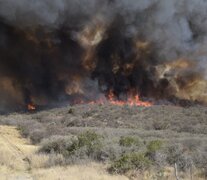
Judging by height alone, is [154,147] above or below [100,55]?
below

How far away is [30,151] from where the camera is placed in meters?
23.4

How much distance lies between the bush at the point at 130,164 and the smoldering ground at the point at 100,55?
38.0m

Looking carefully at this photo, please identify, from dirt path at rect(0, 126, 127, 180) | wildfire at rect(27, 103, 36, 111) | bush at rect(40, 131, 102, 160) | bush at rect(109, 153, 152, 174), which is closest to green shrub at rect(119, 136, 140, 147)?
bush at rect(40, 131, 102, 160)

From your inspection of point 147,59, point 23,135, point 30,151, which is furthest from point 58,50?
point 30,151

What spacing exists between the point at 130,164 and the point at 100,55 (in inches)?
1707

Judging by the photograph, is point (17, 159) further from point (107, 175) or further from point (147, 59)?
point (147, 59)

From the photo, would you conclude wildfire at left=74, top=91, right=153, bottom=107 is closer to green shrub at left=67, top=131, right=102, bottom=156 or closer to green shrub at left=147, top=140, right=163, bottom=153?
green shrub at left=67, top=131, right=102, bottom=156

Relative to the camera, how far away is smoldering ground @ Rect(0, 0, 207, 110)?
56719mm

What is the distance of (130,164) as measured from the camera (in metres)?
16.6

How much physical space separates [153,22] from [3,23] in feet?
63.2

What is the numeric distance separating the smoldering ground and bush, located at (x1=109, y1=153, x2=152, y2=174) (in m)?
38.0

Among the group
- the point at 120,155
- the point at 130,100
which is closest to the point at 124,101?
the point at 130,100

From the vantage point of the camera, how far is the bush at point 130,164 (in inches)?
651

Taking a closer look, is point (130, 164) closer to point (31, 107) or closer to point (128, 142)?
point (128, 142)
